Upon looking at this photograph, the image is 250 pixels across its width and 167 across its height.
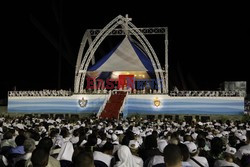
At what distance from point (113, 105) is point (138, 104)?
238 centimetres

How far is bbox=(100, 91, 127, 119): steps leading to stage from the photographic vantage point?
3344 centimetres

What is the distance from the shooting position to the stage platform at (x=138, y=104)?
117ft

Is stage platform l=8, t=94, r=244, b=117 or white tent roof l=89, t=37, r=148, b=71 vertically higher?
white tent roof l=89, t=37, r=148, b=71

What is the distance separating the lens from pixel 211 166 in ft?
27.2

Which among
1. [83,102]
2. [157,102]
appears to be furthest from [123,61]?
[157,102]

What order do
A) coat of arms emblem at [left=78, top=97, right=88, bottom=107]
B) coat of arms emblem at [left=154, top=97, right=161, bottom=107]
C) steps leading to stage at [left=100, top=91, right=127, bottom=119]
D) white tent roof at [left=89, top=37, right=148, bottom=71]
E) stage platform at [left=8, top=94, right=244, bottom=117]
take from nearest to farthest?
1. steps leading to stage at [left=100, top=91, right=127, bottom=119]
2. stage platform at [left=8, top=94, right=244, bottom=117]
3. coat of arms emblem at [left=154, top=97, right=161, bottom=107]
4. coat of arms emblem at [left=78, top=97, right=88, bottom=107]
5. white tent roof at [left=89, top=37, right=148, bottom=71]

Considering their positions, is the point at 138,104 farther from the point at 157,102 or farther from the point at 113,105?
the point at 113,105

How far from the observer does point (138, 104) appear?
120 ft

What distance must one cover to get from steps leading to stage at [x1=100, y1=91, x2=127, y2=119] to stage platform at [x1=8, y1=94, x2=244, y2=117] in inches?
23.6

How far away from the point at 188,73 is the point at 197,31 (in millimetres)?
5623

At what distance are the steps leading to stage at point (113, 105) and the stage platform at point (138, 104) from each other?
23.6 inches

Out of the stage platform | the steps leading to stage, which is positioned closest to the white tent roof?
the steps leading to stage

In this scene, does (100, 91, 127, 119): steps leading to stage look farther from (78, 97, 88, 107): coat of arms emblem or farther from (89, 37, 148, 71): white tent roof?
(89, 37, 148, 71): white tent roof

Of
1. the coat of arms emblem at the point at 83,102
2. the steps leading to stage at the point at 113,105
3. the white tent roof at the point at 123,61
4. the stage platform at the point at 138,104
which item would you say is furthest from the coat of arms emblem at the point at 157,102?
the coat of arms emblem at the point at 83,102
